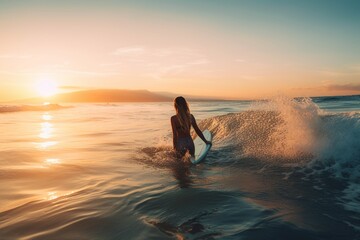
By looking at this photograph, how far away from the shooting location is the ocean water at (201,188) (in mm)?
3863

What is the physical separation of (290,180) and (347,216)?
2068 millimetres

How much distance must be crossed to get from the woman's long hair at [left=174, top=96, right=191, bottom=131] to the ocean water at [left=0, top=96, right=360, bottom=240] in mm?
1132

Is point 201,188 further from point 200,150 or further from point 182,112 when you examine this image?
point 200,150

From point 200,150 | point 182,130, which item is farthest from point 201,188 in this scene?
point 200,150

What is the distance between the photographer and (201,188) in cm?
569

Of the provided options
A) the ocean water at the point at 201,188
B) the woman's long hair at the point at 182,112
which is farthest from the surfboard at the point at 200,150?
the woman's long hair at the point at 182,112

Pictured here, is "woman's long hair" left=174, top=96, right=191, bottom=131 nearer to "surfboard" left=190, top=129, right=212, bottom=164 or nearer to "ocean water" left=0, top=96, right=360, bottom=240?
"surfboard" left=190, top=129, right=212, bottom=164

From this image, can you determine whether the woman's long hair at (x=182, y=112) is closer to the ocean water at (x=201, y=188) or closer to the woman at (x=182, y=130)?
the woman at (x=182, y=130)

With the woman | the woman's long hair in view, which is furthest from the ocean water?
the woman's long hair

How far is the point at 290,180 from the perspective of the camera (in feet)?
20.5

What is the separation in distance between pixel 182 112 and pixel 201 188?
8.81ft

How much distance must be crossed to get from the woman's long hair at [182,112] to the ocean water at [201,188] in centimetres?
113

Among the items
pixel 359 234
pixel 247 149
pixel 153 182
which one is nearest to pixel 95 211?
pixel 153 182

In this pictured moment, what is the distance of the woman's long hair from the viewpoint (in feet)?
25.6
